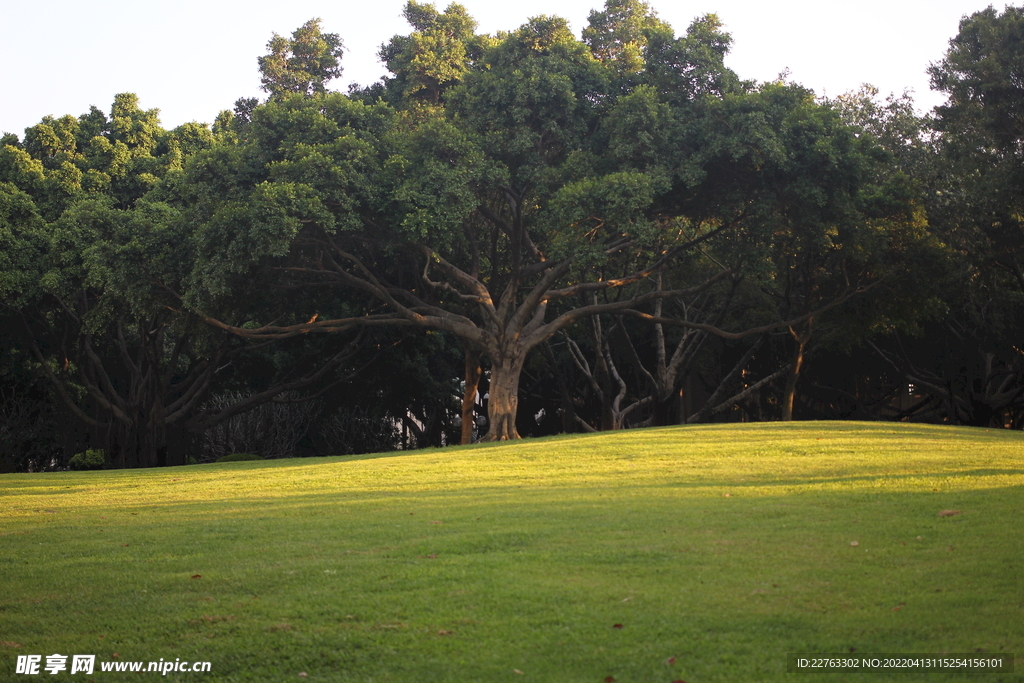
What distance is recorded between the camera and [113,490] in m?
14.8

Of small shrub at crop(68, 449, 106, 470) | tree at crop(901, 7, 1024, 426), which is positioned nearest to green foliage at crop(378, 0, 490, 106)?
tree at crop(901, 7, 1024, 426)

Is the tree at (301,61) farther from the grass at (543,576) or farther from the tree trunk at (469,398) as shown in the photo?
the grass at (543,576)

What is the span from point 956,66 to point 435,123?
44.1 ft

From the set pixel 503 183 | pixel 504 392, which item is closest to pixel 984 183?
pixel 503 183

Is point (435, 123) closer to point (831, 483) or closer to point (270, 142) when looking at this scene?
point (270, 142)

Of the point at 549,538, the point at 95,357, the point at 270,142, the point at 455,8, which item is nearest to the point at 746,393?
the point at 455,8

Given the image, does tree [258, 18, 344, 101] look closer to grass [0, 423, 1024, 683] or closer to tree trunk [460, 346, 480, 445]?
tree trunk [460, 346, 480, 445]

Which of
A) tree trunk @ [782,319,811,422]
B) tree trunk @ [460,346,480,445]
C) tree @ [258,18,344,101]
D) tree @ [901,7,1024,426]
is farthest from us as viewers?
tree @ [258,18,344,101]

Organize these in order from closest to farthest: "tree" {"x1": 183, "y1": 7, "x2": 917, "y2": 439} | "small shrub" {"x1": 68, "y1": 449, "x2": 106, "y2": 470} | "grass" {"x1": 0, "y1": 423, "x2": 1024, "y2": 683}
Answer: "grass" {"x1": 0, "y1": 423, "x2": 1024, "y2": 683} < "tree" {"x1": 183, "y1": 7, "x2": 917, "y2": 439} < "small shrub" {"x1": 68, "y1": 449, "x2": 106, "y2": 470}

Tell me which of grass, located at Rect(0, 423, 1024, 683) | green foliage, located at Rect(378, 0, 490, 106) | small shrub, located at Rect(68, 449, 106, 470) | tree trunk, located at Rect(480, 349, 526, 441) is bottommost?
small shrub, located at Rect(68, 449, 106, 470)

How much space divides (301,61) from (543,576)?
30.1 meters

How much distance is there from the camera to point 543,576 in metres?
6.85

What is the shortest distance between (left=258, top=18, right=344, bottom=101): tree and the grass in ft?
76.9

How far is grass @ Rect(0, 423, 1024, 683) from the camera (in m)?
5.38
